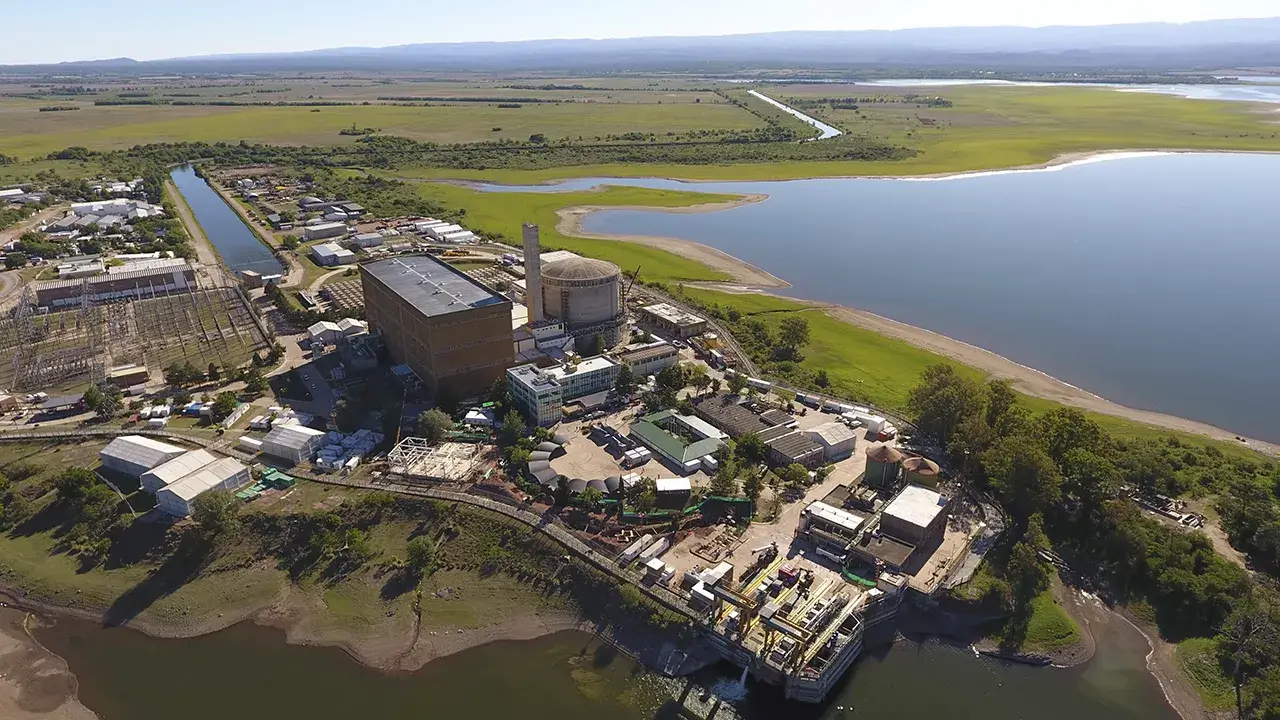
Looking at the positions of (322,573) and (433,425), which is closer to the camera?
(322,573)

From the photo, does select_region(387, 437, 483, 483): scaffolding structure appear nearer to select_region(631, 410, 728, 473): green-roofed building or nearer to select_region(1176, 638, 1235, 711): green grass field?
select_region(631, 410, 728, 473): green-roofed building

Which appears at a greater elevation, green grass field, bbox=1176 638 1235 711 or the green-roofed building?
the green-roofed building

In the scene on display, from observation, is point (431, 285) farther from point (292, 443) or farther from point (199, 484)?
point (199, 484)

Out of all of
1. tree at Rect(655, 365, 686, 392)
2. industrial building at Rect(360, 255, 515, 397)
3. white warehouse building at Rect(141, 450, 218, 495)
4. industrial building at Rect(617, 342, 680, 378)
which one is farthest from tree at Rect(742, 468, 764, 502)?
white warehouse building at Rect(141, 450, 218, 495)

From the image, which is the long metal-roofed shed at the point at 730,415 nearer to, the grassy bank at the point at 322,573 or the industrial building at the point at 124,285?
the grassy bank at the point at 322,573

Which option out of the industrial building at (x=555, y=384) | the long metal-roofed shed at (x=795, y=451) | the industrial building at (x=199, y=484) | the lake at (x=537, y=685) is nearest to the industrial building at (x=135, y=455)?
the industrial building at (x=199, y=484)

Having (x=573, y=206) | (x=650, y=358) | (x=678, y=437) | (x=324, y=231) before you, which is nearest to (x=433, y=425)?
(x=678, y=437)
